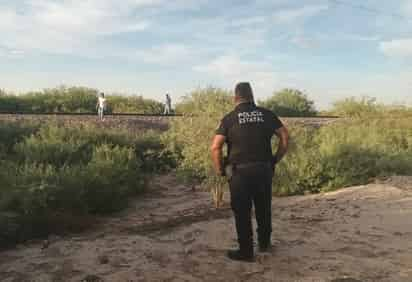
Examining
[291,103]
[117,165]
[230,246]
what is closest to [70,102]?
[291,103]

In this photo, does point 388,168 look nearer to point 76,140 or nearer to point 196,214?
point 196,214

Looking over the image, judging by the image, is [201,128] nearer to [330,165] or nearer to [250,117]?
[330,165]

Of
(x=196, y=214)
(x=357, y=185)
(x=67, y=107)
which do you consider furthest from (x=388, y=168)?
(x=67, y=107)

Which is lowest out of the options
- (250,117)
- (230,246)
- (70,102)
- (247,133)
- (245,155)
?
(230,246)

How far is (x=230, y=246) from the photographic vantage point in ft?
24.4

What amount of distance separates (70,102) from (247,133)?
3071 centimetres

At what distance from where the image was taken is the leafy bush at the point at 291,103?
133ft

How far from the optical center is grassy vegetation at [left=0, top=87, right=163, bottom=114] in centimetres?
3350

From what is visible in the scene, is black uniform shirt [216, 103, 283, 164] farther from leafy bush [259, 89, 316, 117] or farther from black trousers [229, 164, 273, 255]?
leafy bush [259, 89, 316, 117]

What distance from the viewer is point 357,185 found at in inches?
526

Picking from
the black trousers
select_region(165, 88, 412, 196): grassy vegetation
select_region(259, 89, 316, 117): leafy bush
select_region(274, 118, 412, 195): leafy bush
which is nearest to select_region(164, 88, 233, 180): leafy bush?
select_region(165, 88, 412, 196): grassy vegetation

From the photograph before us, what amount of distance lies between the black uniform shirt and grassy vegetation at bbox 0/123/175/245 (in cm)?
397

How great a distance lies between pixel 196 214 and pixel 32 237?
3.48 m

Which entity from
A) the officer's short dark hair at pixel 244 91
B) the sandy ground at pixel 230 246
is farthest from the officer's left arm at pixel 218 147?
the sandy ground at pixel 230 246
